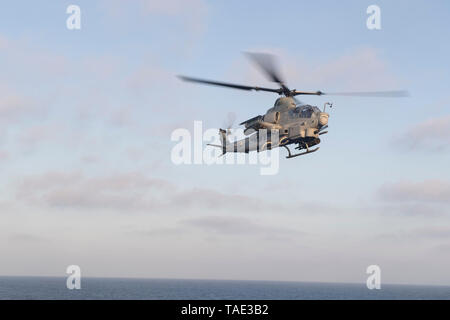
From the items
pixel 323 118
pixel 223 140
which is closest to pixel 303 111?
pixel 323 118

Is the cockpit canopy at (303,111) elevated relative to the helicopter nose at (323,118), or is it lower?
elevated

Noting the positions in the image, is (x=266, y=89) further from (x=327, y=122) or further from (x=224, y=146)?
(x=224, y=146)

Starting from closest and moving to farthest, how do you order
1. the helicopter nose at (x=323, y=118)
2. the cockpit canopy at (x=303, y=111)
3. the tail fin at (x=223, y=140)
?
the helicopter nose at (x=323, y=118), the cockpit canopy at (x=303, y=111), the tail fin at (x=223, y=140)

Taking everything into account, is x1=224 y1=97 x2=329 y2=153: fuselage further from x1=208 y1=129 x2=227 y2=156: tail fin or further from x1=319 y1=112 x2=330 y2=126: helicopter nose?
x1=208 y1=129 x2=227 y2=156: tail fin

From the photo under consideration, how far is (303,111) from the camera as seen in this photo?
109 feet

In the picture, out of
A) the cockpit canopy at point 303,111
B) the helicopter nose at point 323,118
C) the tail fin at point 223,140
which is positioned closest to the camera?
the helicopter nose at point 323,118

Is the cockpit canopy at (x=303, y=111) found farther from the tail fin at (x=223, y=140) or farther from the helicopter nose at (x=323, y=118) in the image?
the tail fin at (x=223, y=140)

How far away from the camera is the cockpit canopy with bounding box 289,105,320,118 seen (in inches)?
1300

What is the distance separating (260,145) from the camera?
3472 centimetres

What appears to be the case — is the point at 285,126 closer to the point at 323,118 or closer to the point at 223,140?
the point at 323,118

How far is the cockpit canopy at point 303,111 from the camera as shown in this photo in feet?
108
